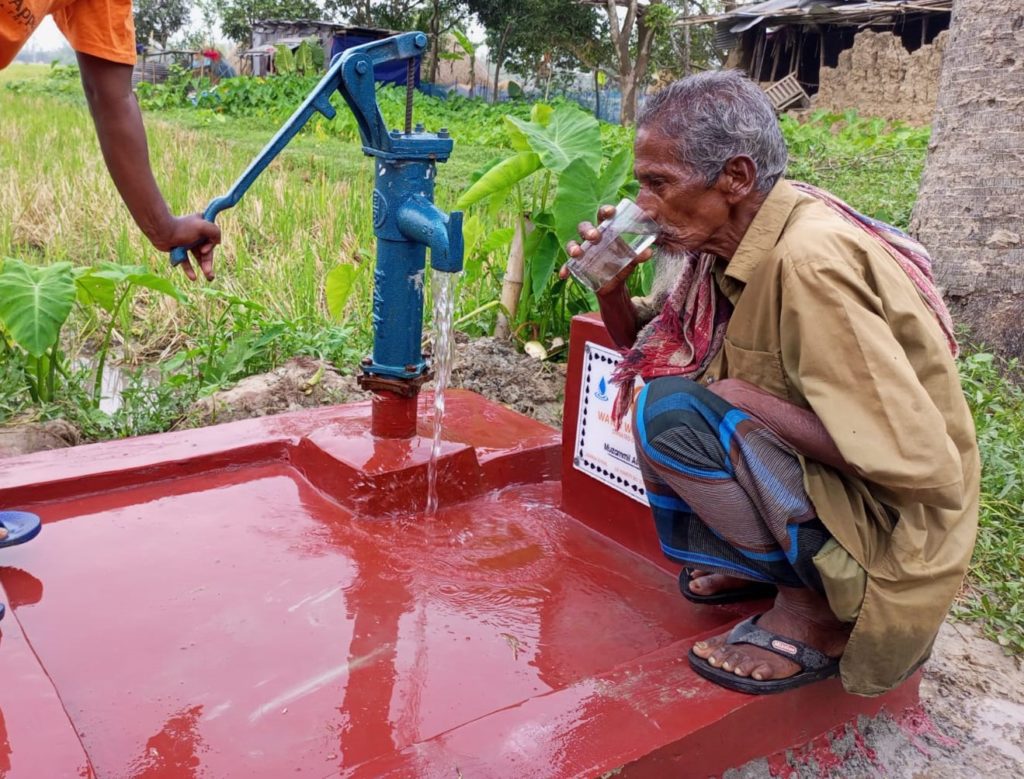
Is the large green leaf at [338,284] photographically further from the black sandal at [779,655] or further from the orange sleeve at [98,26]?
the black sandal at [779,655]

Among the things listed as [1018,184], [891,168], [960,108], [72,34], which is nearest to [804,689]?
[72,34]

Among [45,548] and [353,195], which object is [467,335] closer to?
[45,548]

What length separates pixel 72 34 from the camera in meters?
1.90

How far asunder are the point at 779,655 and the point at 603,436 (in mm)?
781

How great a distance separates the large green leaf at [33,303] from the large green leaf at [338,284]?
90cm

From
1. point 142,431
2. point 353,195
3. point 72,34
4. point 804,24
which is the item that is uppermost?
point 804,24

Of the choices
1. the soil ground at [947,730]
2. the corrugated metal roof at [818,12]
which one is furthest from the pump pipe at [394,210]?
the corrugated metal roof at [818,12]

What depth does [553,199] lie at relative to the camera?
3.53 m

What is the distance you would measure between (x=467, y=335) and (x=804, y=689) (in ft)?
8.59

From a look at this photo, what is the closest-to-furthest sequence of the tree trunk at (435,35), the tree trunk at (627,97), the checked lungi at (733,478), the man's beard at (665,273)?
the checked lungi at (733,478) < the man's beard at (665,273) < the tree trunk at (627,97) < the tree trunk at (435,35)

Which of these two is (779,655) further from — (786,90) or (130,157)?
(786,90)

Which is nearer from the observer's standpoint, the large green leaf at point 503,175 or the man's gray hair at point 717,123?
the man's gray hair at point 717,123

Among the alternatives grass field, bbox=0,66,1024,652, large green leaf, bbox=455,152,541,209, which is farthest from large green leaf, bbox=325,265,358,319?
large green leaf, bbox=455,152,541,209

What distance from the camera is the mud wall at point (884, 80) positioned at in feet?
42.7
